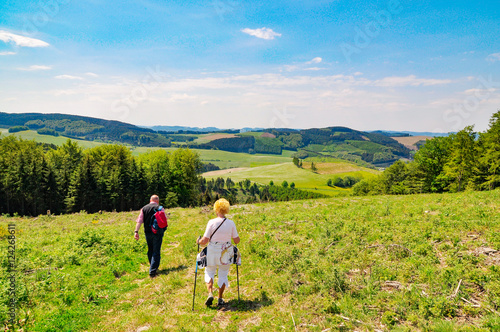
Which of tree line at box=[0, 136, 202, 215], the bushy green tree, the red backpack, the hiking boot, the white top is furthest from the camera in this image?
tree line at box=[0, 136, 202, 215]

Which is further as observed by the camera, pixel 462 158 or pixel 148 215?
pixel 462 158

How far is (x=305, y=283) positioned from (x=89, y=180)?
214 ft

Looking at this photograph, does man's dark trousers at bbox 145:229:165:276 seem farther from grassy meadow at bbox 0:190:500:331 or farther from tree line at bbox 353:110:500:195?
tree line at bbox 353:110:500:195

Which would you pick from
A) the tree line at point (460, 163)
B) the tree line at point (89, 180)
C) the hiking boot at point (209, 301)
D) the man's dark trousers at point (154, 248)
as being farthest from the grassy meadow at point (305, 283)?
the tree line at point (89, 180)

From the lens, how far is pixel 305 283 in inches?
341

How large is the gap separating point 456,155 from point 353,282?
53980mm

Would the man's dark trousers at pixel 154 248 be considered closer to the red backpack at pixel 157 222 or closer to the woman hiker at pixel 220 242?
the red backpack at pixel 157 222

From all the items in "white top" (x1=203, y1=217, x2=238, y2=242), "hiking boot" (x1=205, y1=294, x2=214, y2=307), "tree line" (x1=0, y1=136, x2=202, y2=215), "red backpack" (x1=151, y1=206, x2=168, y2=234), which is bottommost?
"tree line" (x1=0, y1=136, x2=202, y2=215)

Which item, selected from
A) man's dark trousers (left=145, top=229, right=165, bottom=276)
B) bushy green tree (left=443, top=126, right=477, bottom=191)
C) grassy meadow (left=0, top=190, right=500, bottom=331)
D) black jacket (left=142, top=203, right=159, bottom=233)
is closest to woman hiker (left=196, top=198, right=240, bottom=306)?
grassy meadow (left=0, top=190, right=500, bottom=331)

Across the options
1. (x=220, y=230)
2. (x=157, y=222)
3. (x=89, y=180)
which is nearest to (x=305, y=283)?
(x=220, y=230)

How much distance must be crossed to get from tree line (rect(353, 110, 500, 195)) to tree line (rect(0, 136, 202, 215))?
56547 mm

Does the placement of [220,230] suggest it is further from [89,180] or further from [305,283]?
[89,180]

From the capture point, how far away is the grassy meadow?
6.48 m

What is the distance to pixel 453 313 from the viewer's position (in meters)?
6.02
